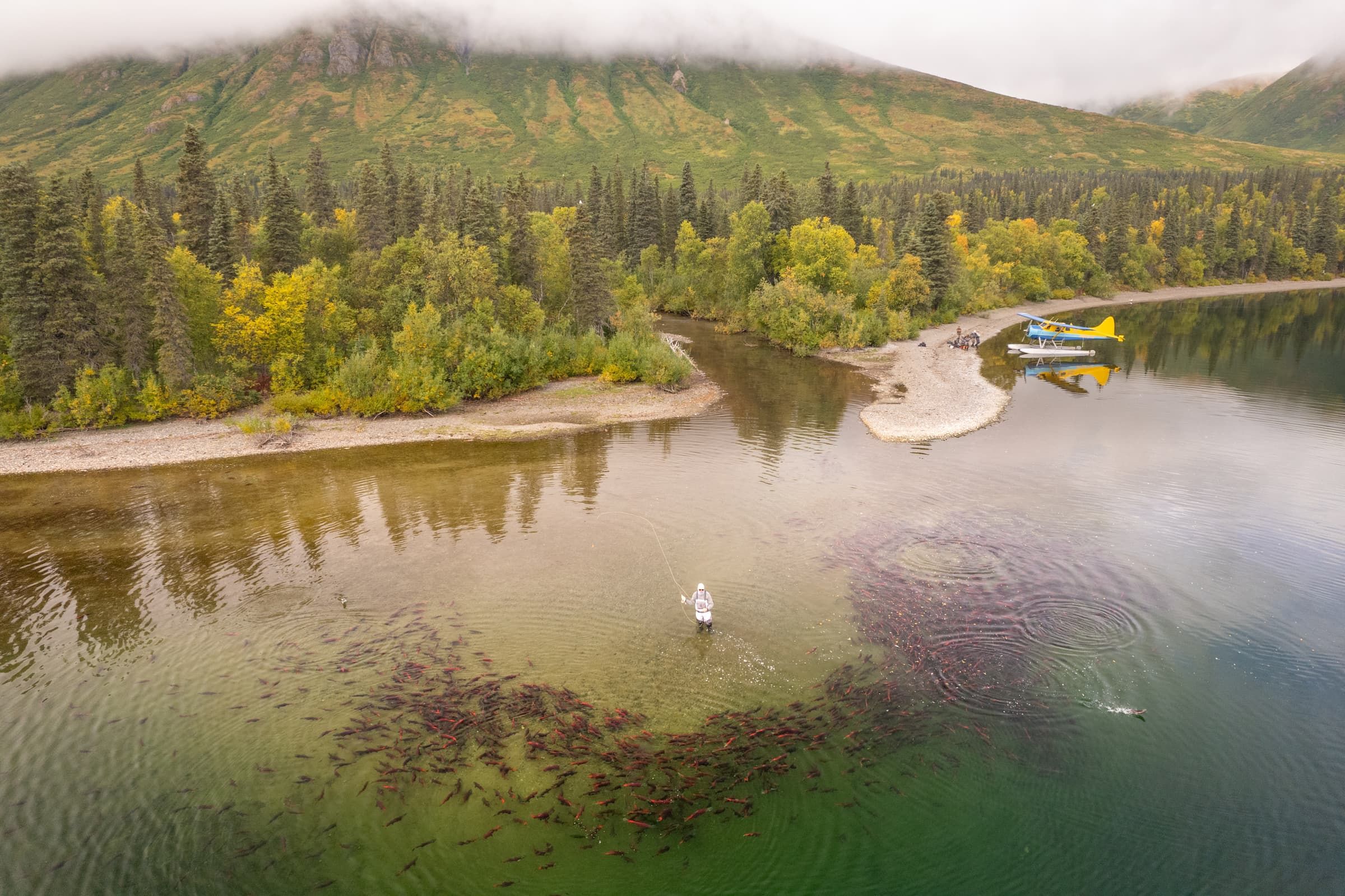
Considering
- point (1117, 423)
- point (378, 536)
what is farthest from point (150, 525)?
point (1117, 423)

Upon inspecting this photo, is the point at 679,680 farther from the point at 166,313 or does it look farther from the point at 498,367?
the point at 166,313

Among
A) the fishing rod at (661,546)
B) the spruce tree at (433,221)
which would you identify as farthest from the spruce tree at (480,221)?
the fishing rod at (661,546)

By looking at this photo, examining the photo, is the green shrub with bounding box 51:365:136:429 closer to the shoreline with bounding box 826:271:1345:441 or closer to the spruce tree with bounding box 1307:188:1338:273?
the shoreline with bounding box 826:271:1345:441

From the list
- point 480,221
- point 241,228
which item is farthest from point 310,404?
point 480,221

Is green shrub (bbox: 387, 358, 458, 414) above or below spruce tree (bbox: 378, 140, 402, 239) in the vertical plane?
below

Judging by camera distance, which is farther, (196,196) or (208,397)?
(196,196)

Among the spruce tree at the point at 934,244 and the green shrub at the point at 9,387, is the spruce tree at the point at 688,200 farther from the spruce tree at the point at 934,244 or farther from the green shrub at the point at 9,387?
the green shrub at the point at 9,387

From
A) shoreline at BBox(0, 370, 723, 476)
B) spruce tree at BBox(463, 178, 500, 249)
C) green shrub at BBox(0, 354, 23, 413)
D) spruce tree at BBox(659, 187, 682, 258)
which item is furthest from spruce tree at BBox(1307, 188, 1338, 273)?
green shrub at BBox(0, 354, 23, 413)
